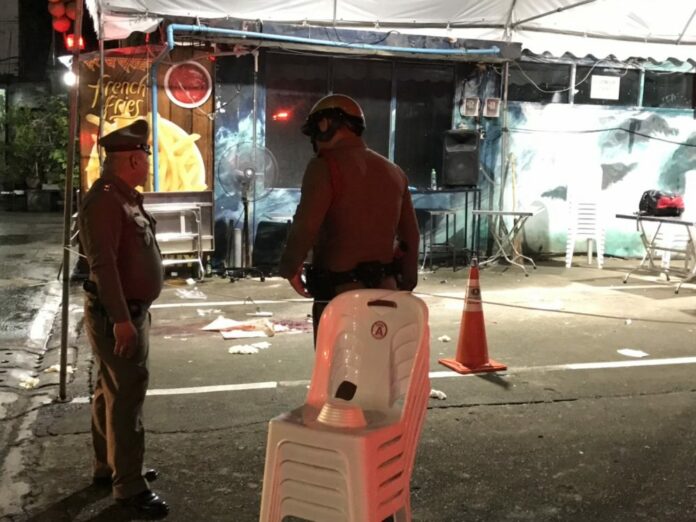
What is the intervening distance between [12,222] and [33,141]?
4.71 meters

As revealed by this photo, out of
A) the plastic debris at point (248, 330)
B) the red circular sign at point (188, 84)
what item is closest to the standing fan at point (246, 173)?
the red circular sign at point (188, 84)

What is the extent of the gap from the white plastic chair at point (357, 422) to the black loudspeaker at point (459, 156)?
8.56 meters

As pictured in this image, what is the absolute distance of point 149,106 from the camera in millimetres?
10172

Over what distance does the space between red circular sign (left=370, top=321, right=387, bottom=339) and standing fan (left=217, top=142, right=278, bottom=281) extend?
767cm

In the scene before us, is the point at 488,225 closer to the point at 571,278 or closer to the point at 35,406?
the point at 571,278

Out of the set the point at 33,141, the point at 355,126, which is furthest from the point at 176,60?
the point at 33,141

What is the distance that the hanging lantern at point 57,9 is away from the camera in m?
9.77

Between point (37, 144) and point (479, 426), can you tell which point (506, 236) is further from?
point (37, 144)

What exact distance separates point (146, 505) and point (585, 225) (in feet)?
32.4

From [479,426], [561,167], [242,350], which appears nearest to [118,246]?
[479,426]

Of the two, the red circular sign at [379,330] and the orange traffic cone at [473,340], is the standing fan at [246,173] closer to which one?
the orange traffic cone at [473,340]

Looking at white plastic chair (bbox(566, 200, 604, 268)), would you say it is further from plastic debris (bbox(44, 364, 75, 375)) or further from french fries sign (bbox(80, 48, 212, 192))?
plastic debris (bbox(44, 364, 75, 375))

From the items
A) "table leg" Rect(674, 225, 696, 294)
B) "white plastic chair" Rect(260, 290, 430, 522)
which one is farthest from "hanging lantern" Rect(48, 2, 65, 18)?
"table leg" Rect(674, 225, 696, 294)

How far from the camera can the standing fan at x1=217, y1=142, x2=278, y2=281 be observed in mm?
10555
